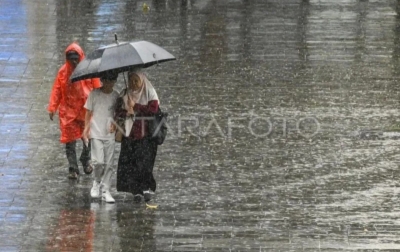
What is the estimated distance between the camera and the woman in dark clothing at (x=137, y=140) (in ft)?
38.9

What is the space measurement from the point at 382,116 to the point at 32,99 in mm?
4458

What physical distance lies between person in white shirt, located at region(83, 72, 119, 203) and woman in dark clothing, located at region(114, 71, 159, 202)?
0.10 metres

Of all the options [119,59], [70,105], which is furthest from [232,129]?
[119,59]

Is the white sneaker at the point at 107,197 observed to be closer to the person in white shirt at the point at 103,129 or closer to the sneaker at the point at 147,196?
the person in white shirt at the point at 103,129

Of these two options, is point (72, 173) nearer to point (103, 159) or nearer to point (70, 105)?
point (70, 105)

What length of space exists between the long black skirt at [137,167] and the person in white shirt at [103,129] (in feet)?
0.44

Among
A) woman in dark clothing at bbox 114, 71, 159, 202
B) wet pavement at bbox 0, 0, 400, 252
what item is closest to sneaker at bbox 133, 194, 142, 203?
woman in dark clothing at bbox 114, 71, 159, 202

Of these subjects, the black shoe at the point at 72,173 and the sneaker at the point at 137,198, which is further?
the black shoe at the point at 72,173

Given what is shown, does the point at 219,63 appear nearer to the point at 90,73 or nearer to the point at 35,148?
the point at 35,148

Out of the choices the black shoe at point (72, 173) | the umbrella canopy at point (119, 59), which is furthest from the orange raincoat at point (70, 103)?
the umbrella canopy at point (119, 59)

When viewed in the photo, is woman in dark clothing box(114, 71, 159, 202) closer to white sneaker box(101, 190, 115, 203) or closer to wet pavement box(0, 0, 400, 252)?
white sneaker box(101, 190, 115, 203)

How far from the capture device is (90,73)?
1159 centimetres

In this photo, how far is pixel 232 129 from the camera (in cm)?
1451

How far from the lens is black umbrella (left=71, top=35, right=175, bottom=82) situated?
11516mm
